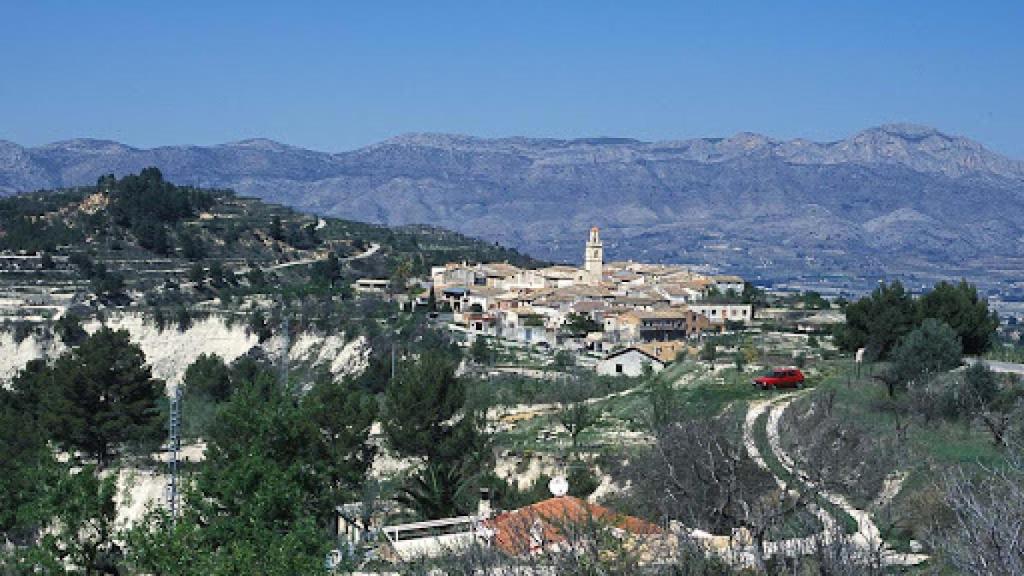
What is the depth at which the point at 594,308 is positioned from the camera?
5794cm

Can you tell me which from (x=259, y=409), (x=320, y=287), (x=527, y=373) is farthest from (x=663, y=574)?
(x=320, y=287)

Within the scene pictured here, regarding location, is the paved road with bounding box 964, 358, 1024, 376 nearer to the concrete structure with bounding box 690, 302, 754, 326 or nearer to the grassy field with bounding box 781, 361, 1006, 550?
the grassy field with bounding box 781, 361, 1006, 550

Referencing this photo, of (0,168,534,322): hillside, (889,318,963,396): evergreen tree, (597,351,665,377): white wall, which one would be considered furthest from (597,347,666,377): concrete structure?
(0,168,534,322): hillside

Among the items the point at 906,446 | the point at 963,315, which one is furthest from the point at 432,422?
the point at 963,315

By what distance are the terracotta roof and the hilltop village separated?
27.8 m

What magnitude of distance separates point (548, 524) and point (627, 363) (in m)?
30.6

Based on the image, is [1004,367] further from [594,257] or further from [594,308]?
[594,257]

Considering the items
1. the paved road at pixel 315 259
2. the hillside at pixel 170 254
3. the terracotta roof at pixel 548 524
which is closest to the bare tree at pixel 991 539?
the terracotta roof at pixel 548 524

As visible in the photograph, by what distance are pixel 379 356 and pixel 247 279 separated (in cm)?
2018

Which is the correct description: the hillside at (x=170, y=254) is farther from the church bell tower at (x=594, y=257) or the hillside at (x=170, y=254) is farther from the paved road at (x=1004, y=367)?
the paved road at (x=1004, y=367)

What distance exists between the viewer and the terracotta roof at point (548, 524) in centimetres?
1239

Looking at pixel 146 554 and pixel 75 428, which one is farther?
pixel 75 428

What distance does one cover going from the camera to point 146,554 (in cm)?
1355

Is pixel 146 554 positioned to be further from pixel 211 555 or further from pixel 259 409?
pixel 259 409
